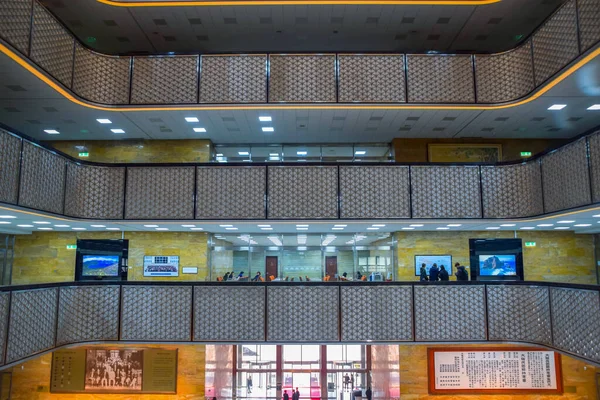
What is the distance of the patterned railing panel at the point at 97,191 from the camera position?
12.1 metres

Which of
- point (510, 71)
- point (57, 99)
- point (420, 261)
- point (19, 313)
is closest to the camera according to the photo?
point (19, 313)

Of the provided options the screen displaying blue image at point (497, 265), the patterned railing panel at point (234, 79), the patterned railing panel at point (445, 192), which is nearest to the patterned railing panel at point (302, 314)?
the patterned railing panel at point (445, 192)

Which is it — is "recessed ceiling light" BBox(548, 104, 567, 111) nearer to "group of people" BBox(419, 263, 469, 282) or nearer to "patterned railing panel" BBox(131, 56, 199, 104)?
"group of people" BBox(419, 263, 469, 282)

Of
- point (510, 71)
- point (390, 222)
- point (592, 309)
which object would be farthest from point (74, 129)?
point (592, 309)

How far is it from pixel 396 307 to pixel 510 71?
7.18 m

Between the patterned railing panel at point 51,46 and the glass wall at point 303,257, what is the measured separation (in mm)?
6824

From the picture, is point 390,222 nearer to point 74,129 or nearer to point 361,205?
point 361,205

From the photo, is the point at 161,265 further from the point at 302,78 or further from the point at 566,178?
the point at 566,178

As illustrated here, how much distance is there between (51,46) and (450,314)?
1217 cm

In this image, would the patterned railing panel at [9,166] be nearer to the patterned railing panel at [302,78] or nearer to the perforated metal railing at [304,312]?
the perforated metal railing at [304,312]

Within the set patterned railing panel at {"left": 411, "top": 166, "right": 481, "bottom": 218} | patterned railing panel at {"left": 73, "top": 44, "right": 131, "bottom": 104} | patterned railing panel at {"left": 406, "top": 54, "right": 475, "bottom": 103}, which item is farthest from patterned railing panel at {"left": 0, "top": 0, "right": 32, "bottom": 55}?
patterned railing panel at {"left": 411, "top": 166, "right": 481, "bottom": 218}

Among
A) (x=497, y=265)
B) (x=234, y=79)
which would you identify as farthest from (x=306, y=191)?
(x=497, y=265)

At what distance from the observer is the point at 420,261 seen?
14773 mm

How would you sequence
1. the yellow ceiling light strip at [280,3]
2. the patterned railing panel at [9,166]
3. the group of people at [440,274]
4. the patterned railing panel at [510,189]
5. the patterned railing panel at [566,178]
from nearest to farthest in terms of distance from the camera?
1. the patterned railing panel at [9,166]
2. the patterned railing panel at [566,178]
3. the yellow ceiling light strip at [280,3]
4. the patterned railing panel at [510,189]
5. the group of people at [440,274]
